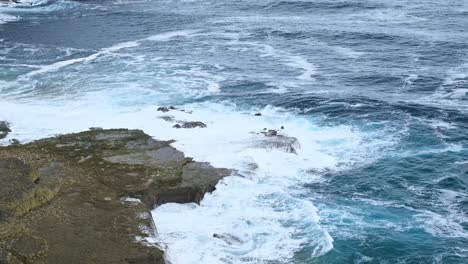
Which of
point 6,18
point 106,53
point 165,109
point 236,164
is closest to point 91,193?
point 236,164

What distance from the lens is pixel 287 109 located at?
1790 inches

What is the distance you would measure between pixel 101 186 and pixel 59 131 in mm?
11635

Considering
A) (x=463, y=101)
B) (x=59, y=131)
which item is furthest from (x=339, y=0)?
(x=59, y=131)

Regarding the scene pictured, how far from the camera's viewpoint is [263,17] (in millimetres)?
83438

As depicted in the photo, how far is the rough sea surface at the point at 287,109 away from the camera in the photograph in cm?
2705

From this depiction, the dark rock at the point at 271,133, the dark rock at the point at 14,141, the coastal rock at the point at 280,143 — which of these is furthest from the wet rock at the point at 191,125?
the dark rock at the point at 14,141

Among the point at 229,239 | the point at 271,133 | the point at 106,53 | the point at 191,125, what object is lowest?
the point at 229,239

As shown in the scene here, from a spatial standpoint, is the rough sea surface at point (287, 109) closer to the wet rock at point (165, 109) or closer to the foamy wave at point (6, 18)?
the foamy wave at point (6, 18)

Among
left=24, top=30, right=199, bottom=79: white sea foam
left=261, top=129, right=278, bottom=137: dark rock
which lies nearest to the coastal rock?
left=261, top=129, right=278, bottom=137: dark rock

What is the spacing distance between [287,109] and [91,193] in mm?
21861

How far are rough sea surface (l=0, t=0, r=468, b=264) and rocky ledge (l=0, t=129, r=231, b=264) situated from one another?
62.4 inches

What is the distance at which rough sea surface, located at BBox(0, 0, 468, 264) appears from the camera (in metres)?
27.0

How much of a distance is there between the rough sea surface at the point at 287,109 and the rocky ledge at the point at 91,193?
1586 mm

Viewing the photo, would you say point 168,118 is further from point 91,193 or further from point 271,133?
point 91,193
